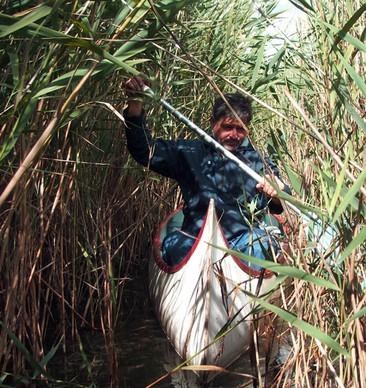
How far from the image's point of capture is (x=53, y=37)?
1550 millimetres

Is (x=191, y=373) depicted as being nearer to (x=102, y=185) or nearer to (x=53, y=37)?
(x=102, y=185)

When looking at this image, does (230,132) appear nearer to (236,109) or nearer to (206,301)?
(236,109)

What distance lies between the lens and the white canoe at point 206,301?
2912 mm

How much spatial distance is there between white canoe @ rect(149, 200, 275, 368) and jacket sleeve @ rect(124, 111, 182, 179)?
42 centimetres

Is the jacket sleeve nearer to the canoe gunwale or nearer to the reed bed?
the reed bed

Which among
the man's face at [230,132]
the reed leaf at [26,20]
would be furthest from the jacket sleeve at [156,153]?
the reed leaf at [26,20]

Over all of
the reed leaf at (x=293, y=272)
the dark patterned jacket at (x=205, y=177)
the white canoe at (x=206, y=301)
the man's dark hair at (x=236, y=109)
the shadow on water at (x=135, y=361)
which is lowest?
the shadow on water at (x=135, y=361)

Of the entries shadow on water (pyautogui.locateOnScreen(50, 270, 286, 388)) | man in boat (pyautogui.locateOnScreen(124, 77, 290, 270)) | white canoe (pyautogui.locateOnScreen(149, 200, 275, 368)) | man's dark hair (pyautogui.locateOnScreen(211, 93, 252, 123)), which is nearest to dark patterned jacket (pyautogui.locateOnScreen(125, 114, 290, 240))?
man in boat (pyautogui.locateOnScreen(124, 77, 290, 270))

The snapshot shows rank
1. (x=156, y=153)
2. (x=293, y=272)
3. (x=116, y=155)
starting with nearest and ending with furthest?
1. (x=293, y=272)
2. (x=156, y=153)
3. (x=116, y=155)

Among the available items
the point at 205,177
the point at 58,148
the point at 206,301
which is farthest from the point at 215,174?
the point at 58,148

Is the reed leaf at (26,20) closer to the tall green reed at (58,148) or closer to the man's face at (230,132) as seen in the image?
the tall green reed at (58,148)

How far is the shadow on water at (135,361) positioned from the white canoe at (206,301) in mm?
84

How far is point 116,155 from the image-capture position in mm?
3461

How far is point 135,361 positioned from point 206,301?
539 mm
